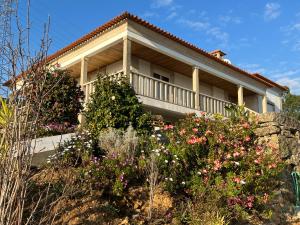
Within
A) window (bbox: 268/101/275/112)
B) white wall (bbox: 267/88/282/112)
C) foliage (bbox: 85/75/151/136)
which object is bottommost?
foliage (bbox: 85/75/151/136)

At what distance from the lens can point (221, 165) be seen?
6.53 metres

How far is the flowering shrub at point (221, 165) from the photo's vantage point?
628 cm

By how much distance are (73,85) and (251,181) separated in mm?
6055

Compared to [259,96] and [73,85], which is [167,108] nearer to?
[73,85]

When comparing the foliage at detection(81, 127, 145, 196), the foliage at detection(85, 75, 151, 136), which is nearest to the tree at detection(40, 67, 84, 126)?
the foliage at detection(85, 75, 151, 136)

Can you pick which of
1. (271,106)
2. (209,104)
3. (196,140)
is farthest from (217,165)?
(271,106)

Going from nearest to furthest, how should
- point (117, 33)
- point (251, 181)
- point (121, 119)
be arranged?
point (251, 181)
point (121, 119)
point (117, 33)

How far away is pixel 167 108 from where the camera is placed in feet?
47.6

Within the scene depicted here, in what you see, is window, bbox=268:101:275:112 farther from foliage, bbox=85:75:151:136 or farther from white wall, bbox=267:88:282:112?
foliage, bbox=85:75:151:136

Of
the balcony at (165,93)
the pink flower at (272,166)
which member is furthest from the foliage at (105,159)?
the balcony at (165,93)

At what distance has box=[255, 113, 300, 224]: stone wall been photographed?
312 inches

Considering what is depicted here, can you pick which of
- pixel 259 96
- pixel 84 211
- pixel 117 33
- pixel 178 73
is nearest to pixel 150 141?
pixel 84 211

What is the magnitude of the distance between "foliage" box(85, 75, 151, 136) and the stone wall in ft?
8.86

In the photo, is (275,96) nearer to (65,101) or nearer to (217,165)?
(65,101)
